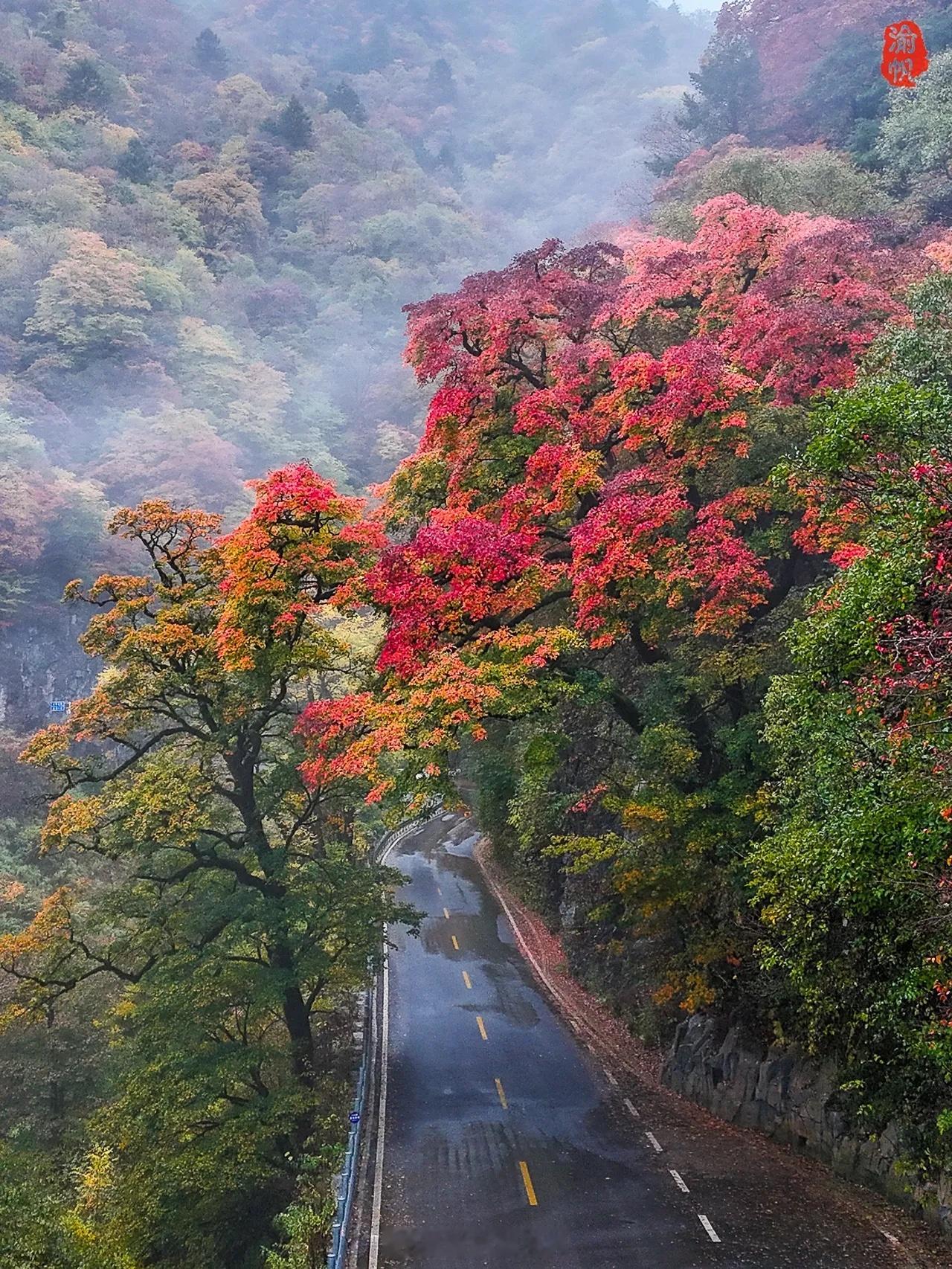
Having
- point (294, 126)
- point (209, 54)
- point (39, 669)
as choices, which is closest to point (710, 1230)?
point (39, 669)

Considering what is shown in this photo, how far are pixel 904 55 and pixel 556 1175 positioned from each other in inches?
1556

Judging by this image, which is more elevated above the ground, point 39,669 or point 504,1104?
point 39,669

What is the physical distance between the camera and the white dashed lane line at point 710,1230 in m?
11.2

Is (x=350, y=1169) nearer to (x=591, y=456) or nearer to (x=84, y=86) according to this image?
(x=591, y=456)

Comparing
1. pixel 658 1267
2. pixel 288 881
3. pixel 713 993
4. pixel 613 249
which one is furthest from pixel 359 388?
pixel 658 1267

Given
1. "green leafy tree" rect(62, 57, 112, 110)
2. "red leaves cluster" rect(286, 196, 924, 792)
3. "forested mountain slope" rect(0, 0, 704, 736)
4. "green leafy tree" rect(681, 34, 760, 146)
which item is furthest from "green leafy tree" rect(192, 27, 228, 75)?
"red leaves cluster" rect(286, 196, 924, 792)

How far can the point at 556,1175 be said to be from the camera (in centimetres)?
1330

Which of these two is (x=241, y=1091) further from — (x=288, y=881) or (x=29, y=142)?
(x=29, y=142)

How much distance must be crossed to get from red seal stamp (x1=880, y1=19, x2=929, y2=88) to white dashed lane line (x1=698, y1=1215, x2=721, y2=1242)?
37.2 meters

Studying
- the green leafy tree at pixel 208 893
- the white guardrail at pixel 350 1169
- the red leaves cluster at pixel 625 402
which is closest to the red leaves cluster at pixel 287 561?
the green leafy tree at pixel 208 893

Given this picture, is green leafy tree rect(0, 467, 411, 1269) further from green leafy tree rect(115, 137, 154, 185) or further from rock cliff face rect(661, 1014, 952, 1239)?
green leafy tree rect(115, 137, 154, 185)

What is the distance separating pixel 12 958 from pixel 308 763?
21.9ft

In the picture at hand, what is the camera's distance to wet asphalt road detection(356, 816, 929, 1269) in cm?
1105

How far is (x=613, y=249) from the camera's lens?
676 inches
